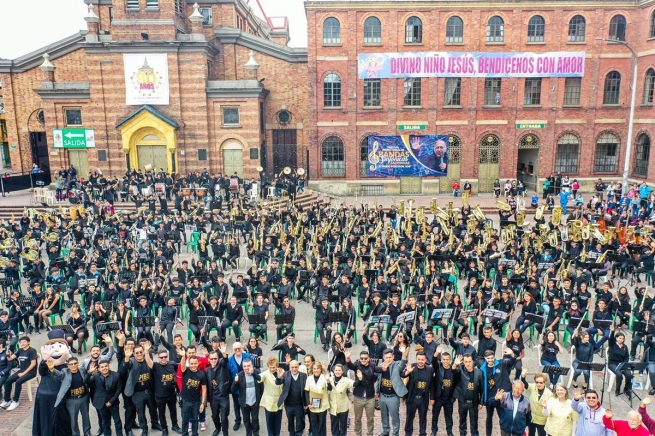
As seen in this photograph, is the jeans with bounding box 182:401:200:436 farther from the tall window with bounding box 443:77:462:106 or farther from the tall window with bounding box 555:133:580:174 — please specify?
the tall window with bounding box 555:133:580:174

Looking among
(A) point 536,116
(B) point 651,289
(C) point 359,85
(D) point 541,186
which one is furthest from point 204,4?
(B) point 651,289

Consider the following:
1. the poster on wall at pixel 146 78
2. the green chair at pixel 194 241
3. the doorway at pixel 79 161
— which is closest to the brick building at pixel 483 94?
the poster on wall at pixel 146 78

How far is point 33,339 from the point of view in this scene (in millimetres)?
15383

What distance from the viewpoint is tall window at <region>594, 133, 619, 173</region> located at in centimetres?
3728

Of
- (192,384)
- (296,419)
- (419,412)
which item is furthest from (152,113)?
(419,412)

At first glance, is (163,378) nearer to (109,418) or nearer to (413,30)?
(109,418)

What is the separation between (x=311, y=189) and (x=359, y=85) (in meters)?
7.81

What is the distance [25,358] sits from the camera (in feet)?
37.8

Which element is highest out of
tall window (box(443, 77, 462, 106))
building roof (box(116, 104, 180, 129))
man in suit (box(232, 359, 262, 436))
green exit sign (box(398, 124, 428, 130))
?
tall window (box(443, 77, 462, 106))

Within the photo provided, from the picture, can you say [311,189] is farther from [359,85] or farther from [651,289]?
[651,289]

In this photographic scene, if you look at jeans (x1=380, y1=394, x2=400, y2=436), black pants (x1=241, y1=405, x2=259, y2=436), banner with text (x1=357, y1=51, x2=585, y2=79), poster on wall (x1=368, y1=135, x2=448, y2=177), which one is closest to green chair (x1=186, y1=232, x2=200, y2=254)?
black pants (x1=241, y1=405, x2=259, y2=436)

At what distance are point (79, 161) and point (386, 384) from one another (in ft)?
112

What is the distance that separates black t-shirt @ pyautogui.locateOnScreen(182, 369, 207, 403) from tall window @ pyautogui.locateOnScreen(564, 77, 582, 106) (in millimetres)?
34153

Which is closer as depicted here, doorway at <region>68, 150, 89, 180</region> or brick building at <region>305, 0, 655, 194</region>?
brick building at <region>305, 0, 655, 194</region>
